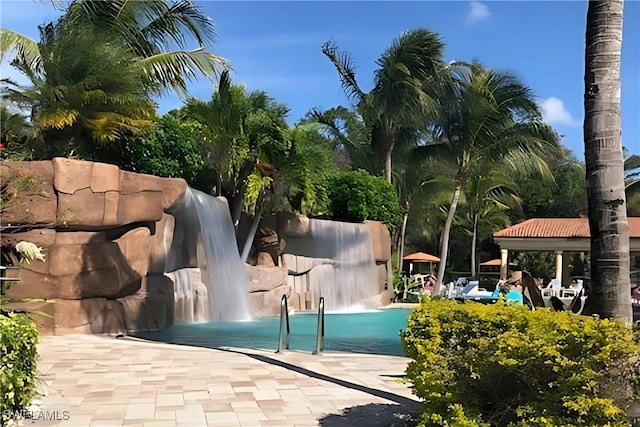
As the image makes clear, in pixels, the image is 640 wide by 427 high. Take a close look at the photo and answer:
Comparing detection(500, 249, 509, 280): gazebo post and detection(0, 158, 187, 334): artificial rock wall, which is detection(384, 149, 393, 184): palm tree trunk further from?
detection(0, 158, 187, 334): artificial rock wall

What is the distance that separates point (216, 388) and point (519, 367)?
11.4ft

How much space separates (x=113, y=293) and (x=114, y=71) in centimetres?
491

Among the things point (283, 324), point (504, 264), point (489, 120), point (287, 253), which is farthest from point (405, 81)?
point (283, 324)

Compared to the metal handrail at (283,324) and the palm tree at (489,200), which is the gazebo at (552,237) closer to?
the palm tree at (489,200)

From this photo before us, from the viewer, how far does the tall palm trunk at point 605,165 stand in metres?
4.70

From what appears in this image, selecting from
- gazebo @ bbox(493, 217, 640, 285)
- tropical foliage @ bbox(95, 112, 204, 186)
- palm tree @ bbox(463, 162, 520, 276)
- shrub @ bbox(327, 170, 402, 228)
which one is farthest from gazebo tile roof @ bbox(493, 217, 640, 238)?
tropical foliage @ bbox(95, 112, 204, 186)

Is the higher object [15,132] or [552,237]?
[15,132]

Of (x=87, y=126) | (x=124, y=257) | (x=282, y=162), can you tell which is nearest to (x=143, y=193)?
(x=124, y=257)

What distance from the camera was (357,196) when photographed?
21312 millimetres

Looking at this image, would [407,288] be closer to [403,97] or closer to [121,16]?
[403,97]

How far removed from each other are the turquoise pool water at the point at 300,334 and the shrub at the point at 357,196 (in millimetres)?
4398

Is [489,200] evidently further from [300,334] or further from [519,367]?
[519,367]

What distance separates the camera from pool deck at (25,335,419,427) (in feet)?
17.8

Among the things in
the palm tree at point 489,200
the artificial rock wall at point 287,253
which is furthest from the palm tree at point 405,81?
the palm tree at point 489,200
